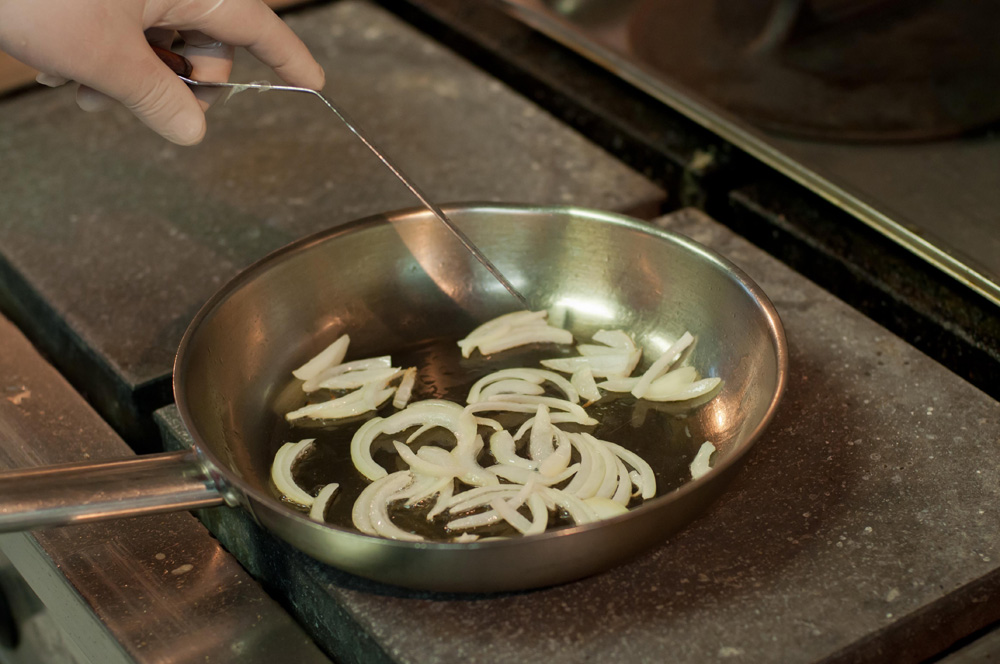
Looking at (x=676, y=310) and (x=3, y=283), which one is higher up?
(x=676, y=310)

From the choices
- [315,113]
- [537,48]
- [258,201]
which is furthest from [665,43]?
[258,201]

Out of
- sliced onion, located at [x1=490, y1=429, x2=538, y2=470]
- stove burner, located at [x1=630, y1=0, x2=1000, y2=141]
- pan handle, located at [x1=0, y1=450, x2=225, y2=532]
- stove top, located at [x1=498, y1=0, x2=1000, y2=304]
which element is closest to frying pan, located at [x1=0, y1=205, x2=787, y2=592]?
pan handle, located at [x1=0, y1=450, x2=225, y2=532]

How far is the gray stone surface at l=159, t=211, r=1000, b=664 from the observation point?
68 cm

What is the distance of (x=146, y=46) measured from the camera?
0.80 metres

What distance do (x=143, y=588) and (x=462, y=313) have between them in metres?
0.38

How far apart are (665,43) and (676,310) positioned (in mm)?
666

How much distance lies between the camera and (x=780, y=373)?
2.42 feet

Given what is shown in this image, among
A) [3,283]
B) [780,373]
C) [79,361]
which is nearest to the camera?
[780,373]

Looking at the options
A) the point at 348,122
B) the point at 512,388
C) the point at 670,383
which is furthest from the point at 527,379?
the point at 348,122

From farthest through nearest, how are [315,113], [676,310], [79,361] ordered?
[315,113], [79,361], [676,310]

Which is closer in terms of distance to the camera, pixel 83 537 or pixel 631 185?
pixel 83 537

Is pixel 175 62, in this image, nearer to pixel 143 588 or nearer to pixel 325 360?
pixel 325 360

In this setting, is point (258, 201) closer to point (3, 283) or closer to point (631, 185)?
point (3, 283)

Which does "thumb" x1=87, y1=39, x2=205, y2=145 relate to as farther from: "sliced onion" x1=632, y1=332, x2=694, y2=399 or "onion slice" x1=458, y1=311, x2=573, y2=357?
"sliced onion" x1=632, y1=332, x2=694, y2=399
